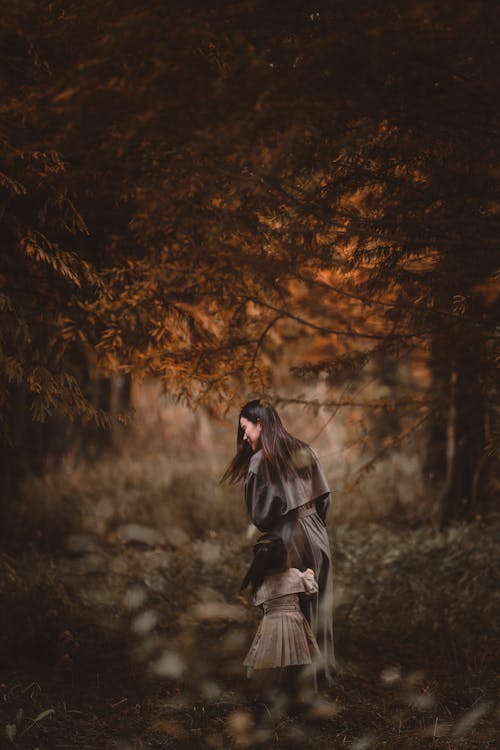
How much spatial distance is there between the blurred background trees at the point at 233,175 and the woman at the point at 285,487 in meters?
1.05

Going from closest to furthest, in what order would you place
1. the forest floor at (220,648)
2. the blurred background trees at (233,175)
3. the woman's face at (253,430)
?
the blurred background trees at (233,175), the woman's face at (253,430), the forest floor at (220,648)

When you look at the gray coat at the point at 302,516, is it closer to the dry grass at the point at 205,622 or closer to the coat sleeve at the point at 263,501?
the coat sleeve at the point at 263,501

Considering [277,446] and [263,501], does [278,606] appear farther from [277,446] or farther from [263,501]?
[277,446]

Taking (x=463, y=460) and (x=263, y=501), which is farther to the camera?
(x=463, y=460)

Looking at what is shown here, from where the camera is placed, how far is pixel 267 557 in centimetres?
489

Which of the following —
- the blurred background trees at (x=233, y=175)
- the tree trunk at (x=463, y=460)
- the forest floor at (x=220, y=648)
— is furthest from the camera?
the tree trunk at (x=463, y=460)

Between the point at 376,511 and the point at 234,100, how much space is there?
784cm

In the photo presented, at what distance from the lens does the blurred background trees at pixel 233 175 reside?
4160mm

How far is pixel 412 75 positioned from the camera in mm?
4301

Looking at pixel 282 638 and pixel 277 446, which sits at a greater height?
pixel 277 446

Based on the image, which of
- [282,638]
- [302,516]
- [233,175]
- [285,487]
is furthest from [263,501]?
[233,175]

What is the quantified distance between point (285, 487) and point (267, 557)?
0.46 metres

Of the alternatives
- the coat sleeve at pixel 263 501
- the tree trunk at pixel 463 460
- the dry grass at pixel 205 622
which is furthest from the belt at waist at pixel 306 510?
the tree trunk at pixel 463 460

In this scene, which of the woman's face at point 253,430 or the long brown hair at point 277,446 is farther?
the woman's face at point 253,430
